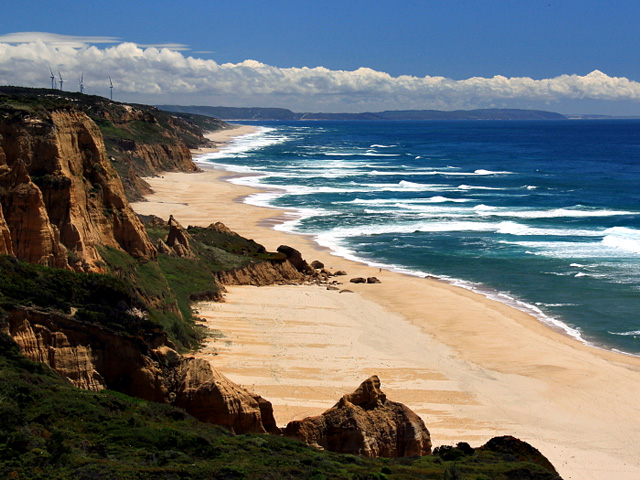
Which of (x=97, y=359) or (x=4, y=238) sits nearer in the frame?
(x=97, y=359)

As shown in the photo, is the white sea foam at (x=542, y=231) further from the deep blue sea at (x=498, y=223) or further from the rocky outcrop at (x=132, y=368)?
the rocky outcrop at (x=132, y=368)

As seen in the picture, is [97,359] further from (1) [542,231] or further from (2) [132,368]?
(1) [542,231]

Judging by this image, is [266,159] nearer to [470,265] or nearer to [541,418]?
[470,265]

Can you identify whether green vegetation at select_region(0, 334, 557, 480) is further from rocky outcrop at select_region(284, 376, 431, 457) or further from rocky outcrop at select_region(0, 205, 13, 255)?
rocky outcrop at select_region(0, 205, 13, 255)

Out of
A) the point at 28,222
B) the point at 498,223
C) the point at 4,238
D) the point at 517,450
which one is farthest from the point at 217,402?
the point at 498,223

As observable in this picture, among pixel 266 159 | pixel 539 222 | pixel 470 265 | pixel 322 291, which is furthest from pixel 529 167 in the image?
pixel 322 291

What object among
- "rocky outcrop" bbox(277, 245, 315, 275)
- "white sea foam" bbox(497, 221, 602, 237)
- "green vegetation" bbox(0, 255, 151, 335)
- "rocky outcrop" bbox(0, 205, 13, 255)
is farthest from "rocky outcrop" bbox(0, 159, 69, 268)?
"white sea foam" bbox(497, 221, 602, 237)
